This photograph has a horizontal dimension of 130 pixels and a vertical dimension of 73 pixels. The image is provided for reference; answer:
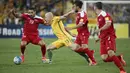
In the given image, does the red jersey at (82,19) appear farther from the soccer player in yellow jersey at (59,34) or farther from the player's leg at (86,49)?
the soccer player in yellow jersey at (59,34)

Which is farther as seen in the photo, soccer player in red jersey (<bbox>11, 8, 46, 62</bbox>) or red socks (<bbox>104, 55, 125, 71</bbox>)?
soccer player in red jersey (<bbox>11, 8, 46, 62</bbox>)

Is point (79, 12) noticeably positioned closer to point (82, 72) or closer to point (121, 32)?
point (82, 72)

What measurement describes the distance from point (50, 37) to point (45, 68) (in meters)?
21.5

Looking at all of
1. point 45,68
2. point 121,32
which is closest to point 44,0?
point 121,32

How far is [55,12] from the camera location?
129 ft

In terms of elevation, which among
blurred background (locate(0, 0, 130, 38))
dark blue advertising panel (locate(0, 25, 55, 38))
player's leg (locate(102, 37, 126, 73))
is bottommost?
dark blue advertising panel (locate(0, 25, 55, 38))

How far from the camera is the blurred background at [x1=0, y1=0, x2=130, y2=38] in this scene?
3672cm

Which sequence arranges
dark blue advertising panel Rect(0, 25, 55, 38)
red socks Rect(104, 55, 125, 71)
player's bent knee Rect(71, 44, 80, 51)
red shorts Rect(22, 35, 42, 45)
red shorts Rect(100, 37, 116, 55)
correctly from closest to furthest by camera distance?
red socks Rect(104, 55, 125, 71), red shorts Rect(100, 37, 116, 55), player's bent knee Rect(71, 44, 80, 51), red shorts Rect(22, 35, 42, 45), dark blue advertising panel Rect(0, 25, 55, 38)

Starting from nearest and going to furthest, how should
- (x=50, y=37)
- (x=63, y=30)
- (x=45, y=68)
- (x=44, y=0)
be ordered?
(x=45, y=68), (x=63, y=30), (x=50, y=37), (x=44, y=0)

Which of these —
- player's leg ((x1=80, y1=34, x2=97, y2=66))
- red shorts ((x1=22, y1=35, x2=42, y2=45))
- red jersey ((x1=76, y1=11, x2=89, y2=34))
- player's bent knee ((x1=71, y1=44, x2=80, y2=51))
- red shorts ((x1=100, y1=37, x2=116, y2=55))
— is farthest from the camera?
red shorts ((x1=22, y1=35, x2=42, y2=45))

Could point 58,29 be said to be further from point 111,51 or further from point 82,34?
point 111,51

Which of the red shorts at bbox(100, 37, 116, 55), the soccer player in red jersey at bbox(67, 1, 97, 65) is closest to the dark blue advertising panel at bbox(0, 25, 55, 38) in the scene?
the soccer player in red jersey at bbox(67, 1, 97, 65)

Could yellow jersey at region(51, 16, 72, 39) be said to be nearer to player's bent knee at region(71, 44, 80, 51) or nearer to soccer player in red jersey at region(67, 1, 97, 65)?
player's bent knee at region(71, 44, 80, 51)

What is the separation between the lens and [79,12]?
1633 cm
